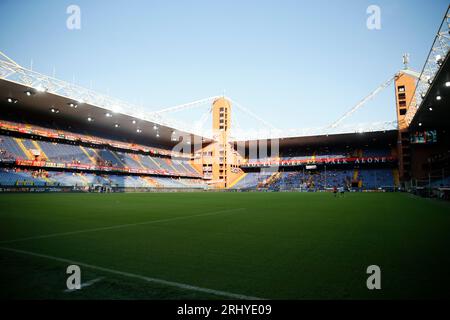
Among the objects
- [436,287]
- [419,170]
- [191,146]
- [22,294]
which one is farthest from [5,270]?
[191,146]

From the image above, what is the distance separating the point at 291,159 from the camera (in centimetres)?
6862

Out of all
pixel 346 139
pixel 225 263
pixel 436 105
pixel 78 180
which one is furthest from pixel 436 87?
pixel 78 180

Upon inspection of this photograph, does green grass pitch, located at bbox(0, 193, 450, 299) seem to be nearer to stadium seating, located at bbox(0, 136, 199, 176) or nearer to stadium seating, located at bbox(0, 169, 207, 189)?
stadium seating, located at bbox(0, 169, 207, 189)

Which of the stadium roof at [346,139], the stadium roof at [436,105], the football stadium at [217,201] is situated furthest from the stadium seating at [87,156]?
the stadium roof at [436,105]

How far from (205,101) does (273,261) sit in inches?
3956

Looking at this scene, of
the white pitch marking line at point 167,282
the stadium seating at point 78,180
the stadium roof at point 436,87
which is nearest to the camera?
the white pitch marking line at point 167,282

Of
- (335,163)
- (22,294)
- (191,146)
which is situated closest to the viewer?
(22,294)

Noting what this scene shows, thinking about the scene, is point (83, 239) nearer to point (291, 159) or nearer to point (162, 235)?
point (162, 235)

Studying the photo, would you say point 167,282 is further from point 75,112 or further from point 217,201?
point 75,112

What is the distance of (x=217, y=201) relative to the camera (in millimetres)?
21578

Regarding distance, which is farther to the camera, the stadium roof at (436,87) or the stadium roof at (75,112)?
the stadium roof at (75,112)

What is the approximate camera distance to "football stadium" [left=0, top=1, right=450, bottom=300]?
3334 mm

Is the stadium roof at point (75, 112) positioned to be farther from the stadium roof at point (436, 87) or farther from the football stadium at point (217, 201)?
the stadium roof at point (436, 87)

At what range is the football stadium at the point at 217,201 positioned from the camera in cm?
333
